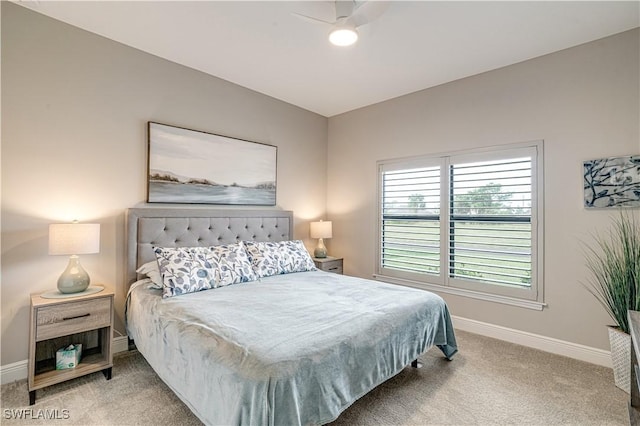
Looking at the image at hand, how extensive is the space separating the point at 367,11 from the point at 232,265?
237 cm

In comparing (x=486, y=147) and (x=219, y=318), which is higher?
(x=486, y=147)

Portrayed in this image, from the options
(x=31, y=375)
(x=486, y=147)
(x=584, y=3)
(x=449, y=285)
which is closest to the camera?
(x=31, y=375)

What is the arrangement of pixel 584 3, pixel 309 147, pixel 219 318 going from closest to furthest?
pixel 219 318
pixel 584 3
pixel 309 147

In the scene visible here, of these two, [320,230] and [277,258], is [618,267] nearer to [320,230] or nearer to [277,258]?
[277,258]

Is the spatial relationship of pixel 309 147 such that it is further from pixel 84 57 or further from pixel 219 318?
pixel 219 318

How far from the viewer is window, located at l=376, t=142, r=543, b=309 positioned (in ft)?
10.3

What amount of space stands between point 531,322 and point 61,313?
4088 millimetres

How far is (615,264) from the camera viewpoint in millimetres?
2428

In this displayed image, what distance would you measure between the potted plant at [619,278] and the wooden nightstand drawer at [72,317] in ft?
12.7

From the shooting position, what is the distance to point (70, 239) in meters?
2.31

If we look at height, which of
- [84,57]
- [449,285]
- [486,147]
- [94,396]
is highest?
[84,57]

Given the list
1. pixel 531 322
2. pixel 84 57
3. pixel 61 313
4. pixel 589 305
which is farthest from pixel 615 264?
pixel 84 57

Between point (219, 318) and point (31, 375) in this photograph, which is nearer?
point (219, 318)

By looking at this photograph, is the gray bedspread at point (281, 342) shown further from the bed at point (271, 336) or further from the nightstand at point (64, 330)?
the nightstand at point (64, 330)
